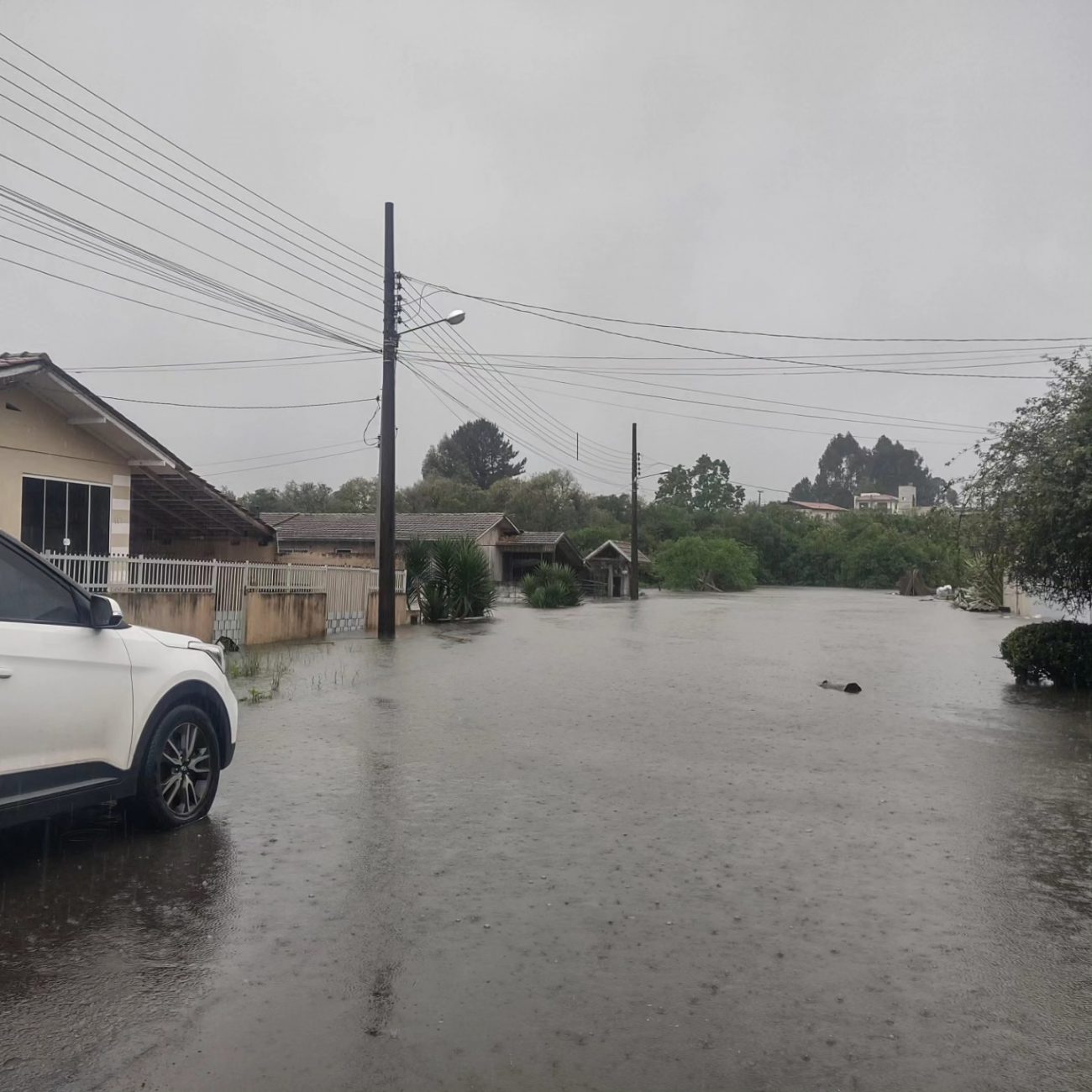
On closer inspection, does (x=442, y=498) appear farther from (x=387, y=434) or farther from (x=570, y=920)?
(x=570, y=920)

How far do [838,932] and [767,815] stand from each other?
2303 mm

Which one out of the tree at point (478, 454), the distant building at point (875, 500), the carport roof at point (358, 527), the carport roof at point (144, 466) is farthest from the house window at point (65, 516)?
the distant building at point (875, 500)

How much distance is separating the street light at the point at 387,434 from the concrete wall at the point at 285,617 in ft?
4.48

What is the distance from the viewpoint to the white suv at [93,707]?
204 inches

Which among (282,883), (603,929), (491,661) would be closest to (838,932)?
(603,929)

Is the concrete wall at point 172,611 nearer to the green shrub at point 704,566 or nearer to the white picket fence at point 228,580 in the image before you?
the white picket fence at point 228,580

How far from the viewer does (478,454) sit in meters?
107

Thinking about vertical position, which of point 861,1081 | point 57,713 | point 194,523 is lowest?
point 861,1081

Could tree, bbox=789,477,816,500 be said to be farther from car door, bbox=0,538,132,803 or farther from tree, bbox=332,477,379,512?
car door, bbox=0,538,132,803

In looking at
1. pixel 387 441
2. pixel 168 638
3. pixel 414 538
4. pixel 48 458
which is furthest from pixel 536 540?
pixel 168 638

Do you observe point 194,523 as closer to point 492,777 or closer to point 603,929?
point 492,777

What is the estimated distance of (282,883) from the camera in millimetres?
5488

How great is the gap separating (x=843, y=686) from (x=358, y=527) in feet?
119

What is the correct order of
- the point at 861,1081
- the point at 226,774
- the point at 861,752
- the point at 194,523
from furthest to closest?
the point at 194,523, the point at 861,752, the point at 226,774, the point at 861,1081
